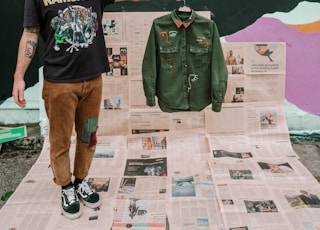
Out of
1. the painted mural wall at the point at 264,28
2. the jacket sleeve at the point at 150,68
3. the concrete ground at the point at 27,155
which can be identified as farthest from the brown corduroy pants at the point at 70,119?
the painted mural wall at the point at 264,28

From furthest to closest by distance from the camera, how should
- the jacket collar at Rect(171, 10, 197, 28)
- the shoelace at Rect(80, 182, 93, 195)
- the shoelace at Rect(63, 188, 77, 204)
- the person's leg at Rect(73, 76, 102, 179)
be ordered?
the jacket collar at Rect(171, 10, 197, 28) → the shoelace at Rect(80, 182, 93, 195) → the shoelace at Rect(63, 188, 77, 204) → the person's leg at Rect(73, 76, 102, 179)

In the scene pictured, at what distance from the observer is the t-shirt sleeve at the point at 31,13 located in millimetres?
2061

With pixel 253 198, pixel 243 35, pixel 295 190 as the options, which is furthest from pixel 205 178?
pixel 243 35

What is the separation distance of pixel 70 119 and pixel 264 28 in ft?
6.05

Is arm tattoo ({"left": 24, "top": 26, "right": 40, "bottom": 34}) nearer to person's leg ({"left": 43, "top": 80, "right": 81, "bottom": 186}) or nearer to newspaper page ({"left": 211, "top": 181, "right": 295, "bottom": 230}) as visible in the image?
person's leg ({"left": 43, "top": 80, "right": 81, "bottom": 186})

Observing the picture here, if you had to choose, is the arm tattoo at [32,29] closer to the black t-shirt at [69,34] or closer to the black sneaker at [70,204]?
the black t-shirt at [69,34]

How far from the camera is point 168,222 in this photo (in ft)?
7.64

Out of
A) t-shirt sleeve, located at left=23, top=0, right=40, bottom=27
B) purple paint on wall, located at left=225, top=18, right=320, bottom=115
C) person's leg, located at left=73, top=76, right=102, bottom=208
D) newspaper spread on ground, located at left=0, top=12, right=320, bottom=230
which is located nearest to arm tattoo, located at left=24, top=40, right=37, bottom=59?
t-shirt sleeve, located at left=23, top=0, right=40, bottom=27

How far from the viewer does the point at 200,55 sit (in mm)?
2805

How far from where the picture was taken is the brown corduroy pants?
86.4 inches

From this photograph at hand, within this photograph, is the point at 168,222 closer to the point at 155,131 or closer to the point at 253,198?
the point at 253,198

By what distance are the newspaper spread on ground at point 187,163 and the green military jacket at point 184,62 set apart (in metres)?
0.47

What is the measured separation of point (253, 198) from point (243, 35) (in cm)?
141

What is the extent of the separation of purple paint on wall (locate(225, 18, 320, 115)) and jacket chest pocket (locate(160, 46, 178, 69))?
0.75m
